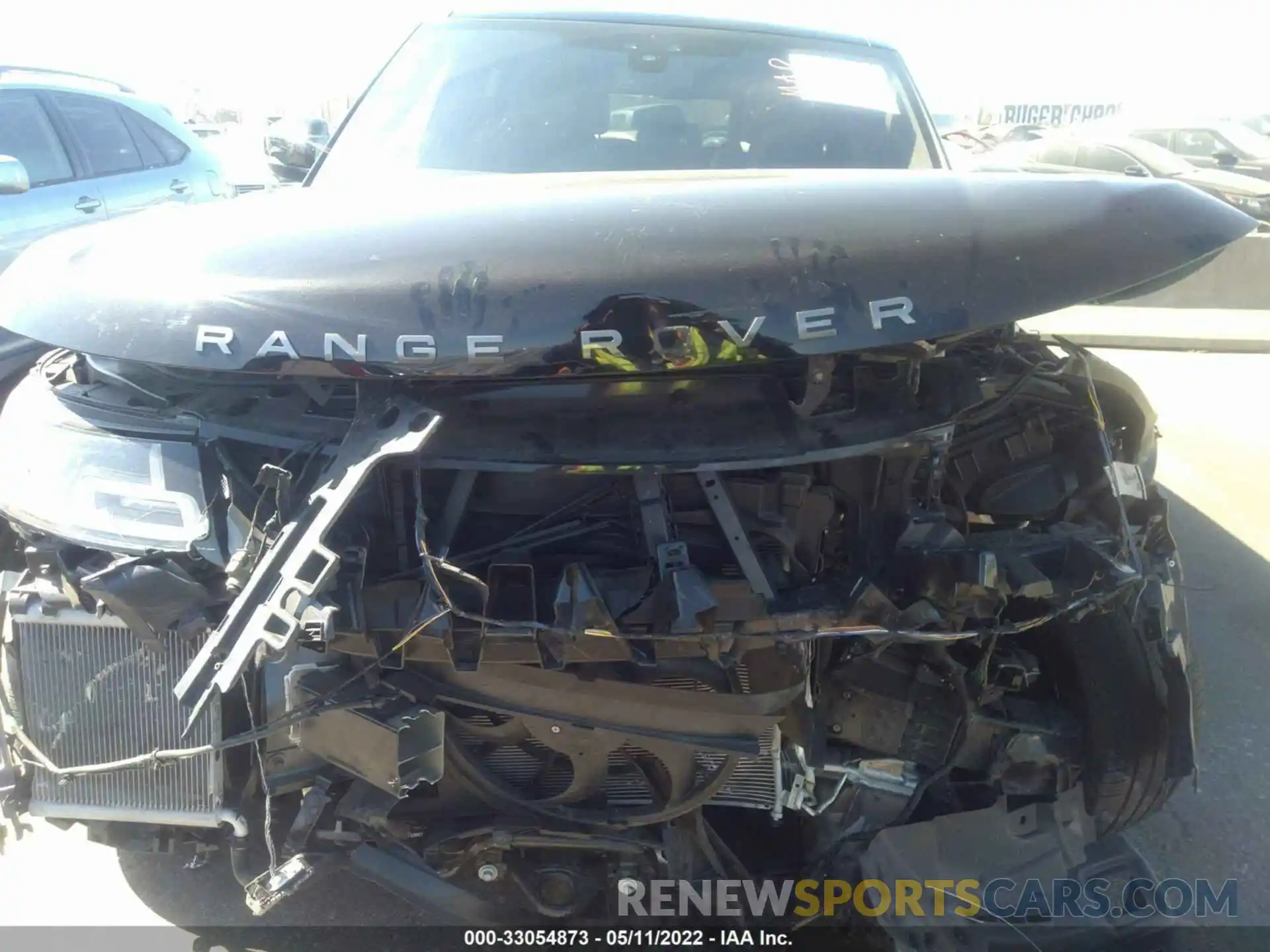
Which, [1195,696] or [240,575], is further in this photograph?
[1195,696]

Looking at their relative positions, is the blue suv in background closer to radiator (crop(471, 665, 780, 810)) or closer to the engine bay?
the engine bay

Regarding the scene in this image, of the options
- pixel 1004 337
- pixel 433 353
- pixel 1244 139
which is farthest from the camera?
pixel 1244 139

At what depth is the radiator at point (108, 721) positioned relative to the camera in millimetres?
1937

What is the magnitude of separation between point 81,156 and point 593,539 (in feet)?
18.4

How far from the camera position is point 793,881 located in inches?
82.7

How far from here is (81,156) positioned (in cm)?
588

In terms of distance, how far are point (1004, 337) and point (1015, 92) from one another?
35.1 metres

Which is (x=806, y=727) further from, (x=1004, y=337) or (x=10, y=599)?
(x=10, y=599)

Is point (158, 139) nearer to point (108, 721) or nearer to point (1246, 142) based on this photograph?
point (108, 721)

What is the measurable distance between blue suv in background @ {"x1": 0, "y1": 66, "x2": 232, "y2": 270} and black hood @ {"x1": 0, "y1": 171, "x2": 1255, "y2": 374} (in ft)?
13.0

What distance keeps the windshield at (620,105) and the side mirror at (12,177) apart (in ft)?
9.52

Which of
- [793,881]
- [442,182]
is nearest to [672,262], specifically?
[442,182]

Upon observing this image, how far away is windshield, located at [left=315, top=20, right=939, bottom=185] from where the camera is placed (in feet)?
9.38

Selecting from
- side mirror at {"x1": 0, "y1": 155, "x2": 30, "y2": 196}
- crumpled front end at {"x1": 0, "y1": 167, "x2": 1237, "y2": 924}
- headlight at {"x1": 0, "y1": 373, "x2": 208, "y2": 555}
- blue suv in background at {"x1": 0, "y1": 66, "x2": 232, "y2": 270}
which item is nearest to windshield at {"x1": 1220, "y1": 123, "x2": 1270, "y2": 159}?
blue suv in background at {"x1": 0, "y1": 66, "x2": 232, "y2": 270}
